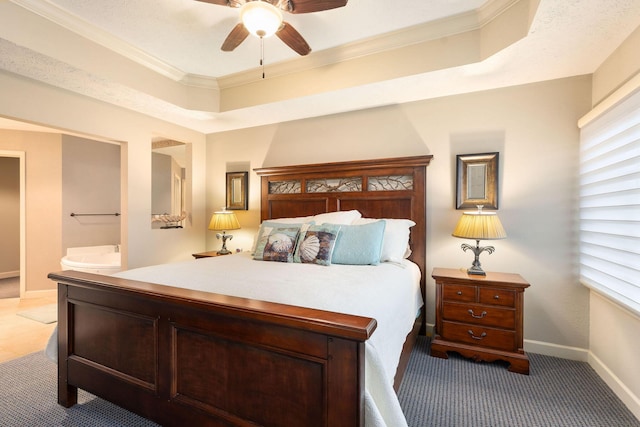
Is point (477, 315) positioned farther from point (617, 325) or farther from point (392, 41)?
point (392, 41)

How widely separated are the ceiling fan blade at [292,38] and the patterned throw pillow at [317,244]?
4.66 feet

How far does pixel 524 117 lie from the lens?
267 centimetres

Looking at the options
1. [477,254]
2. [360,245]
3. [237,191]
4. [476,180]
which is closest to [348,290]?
[360,245]

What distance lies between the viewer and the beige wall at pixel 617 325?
1835mm

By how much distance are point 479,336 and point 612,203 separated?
1322 millimetres


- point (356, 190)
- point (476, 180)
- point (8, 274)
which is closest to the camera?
point (476, 180)

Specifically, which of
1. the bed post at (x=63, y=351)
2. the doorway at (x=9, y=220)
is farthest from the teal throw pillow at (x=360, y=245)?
the doorway at (x=9, y=220)

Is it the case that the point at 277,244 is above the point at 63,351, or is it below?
above

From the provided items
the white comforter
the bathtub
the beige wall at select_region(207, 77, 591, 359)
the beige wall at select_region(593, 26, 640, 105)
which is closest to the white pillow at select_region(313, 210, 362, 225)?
the white comforter

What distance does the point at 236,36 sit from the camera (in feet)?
6.81

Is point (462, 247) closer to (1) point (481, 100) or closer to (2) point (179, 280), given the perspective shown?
(1) point (481, 100)

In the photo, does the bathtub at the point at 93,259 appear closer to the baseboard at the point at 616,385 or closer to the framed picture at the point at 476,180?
the framed picture at the point at 476,180

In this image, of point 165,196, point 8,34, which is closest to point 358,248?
point 8,34

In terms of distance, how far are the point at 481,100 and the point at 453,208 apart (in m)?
1.05
